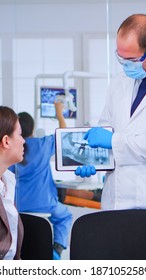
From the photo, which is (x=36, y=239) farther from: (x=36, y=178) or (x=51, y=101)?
(x=51, y=101)

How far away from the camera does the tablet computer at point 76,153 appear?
1791mm

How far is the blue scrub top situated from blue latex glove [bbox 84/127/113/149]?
159cm

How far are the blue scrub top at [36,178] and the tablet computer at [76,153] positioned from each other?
4.77ft

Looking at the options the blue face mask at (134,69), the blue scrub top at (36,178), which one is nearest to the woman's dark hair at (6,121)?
the blue face mask at (134,69)

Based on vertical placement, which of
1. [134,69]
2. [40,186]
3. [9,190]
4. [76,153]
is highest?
[134,69]

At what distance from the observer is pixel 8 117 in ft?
5.48

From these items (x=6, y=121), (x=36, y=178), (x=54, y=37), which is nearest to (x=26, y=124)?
(x=36, y=178)

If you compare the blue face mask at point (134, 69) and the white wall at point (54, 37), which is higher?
the white wall at point (54, 37)

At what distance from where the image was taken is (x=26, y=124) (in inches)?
132

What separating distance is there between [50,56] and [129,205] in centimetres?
198

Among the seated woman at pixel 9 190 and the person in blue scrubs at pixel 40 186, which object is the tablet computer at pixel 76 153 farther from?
the person in blue scrubs at pixel 40 186

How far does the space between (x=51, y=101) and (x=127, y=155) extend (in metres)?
→ 1.81

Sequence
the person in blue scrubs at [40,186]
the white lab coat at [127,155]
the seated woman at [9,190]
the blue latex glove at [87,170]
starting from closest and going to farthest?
the seated woman at [9,190]
the white lab coat at [127,155]
the blue latex glove at [87,170]
the person in blue scrubs at [40,186]

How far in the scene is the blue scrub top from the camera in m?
3.29
